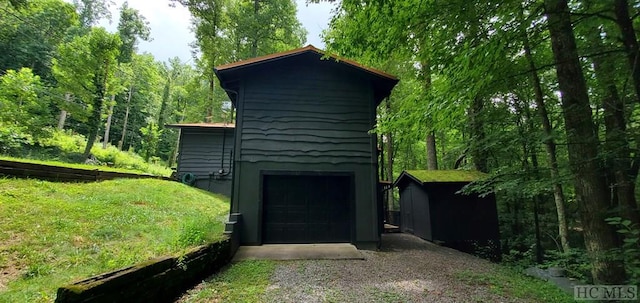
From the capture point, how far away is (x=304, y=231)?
23.3 feet

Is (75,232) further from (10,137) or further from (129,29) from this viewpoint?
(129,29)

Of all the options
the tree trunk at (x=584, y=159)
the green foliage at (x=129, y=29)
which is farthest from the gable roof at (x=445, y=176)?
the green foliage at (x=129, y=29)

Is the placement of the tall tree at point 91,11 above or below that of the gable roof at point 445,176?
above

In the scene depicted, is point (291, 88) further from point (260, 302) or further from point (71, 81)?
point (71, 81)

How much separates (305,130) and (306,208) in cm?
219

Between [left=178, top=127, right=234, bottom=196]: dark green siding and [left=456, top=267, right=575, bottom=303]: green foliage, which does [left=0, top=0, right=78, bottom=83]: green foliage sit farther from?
[left=456, top=267, right=575, bottom=303]: green foliage

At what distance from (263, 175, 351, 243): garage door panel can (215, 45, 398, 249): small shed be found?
26 mm

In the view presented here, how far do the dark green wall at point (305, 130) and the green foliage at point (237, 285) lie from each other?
5.47ft

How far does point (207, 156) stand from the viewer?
536 inches

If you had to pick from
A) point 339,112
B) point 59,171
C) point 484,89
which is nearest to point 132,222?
point 59,171

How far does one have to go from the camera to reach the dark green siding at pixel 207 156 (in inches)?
531

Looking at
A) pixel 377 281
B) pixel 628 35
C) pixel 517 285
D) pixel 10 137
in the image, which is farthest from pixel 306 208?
pixel 10 137

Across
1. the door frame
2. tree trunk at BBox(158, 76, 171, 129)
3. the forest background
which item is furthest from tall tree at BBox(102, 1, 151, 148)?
the door frame

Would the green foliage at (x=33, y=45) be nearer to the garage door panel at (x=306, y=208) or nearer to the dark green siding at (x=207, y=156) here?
the dark green siding at (x=207, y=156)
